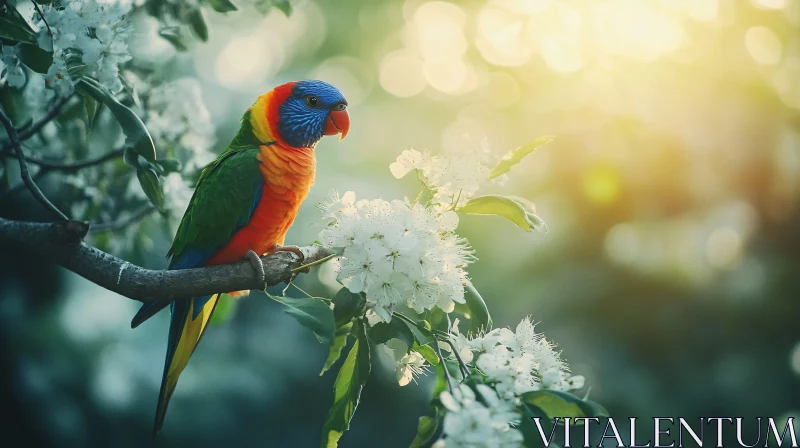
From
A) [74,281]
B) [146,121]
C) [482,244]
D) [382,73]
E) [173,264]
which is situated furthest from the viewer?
[382,73]

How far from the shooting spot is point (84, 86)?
156 centimetres

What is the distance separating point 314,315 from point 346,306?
11 centimetres

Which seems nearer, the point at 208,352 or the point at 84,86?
the point at 84,86

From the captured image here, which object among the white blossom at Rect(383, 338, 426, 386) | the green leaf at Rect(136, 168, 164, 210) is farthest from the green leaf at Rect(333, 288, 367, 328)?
the green leaf at Rect(136, 168, 164, 210)

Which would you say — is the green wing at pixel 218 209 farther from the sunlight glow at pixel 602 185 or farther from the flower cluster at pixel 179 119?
the sunlight glow at pixel 602 185

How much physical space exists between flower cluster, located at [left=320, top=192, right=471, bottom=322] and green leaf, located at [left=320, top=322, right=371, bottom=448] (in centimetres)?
11

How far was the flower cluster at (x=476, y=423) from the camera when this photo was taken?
1216 millimetres

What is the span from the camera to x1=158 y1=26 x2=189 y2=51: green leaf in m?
2.25

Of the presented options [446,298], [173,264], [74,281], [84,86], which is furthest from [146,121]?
[74,281]

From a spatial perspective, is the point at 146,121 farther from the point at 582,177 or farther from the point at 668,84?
the point at 668,84

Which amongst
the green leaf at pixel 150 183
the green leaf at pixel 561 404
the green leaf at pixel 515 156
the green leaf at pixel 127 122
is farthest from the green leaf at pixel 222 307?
the green leaf at pixel 561 404

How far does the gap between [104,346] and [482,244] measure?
4081mm

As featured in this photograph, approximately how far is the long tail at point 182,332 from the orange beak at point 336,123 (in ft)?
2.69

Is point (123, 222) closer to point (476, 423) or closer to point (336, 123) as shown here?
point (336, 123)
